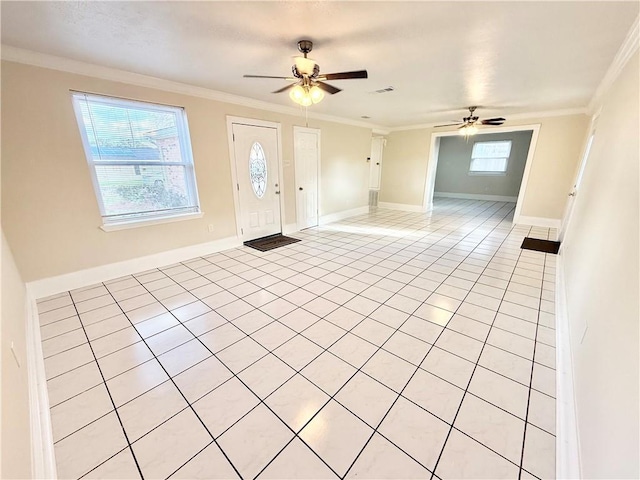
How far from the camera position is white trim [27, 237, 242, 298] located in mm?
2857

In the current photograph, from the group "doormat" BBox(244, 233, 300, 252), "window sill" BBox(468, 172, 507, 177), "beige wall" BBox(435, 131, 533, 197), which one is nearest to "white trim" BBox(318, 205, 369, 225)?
"doormat" BBox(244, 233, 300, 252)

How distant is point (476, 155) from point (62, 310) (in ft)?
37.4

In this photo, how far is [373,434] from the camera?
1.44 meters

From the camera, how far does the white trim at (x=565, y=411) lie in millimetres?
1260

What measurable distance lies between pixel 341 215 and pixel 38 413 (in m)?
5.88

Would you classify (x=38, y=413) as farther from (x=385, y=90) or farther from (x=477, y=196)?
(x=477, y=196)

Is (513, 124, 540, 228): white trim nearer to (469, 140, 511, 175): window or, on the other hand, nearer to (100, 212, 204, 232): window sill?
(469, 140, 511, 175): window

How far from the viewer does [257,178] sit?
4.63 meters

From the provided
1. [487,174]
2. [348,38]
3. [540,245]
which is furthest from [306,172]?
[487,174]

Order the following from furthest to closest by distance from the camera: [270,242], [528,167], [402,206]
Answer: [402,206], [528,167], [270,242]

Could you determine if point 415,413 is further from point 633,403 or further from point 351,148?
point 351,148

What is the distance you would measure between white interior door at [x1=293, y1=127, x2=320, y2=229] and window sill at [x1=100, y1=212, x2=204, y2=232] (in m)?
2.13

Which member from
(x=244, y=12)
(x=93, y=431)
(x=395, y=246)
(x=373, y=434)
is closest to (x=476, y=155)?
(x=395, y=246)

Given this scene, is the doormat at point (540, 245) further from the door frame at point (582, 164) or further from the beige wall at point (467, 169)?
the beige wall at point (467, 169)
